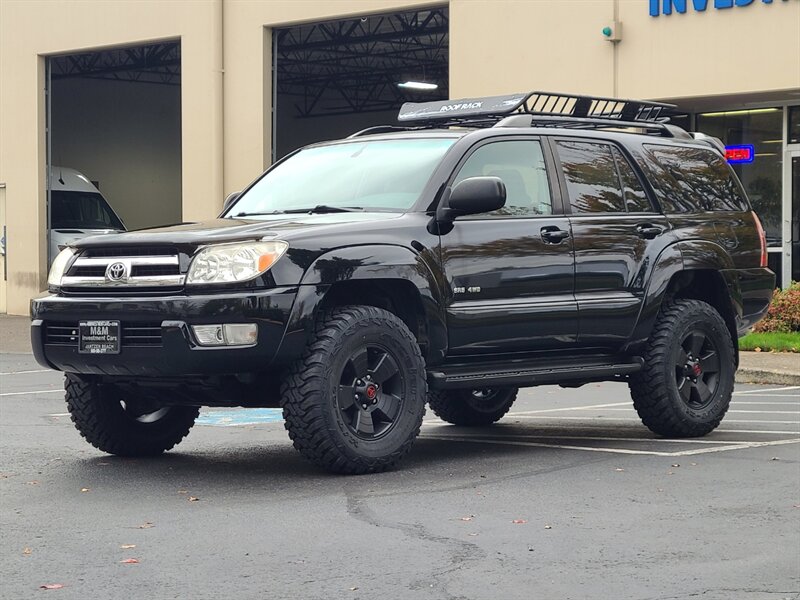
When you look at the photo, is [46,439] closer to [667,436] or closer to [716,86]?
[667,436]

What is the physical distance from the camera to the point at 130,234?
8.05 m

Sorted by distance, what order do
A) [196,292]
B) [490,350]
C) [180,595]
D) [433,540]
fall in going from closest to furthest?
[180,595] → [433,540] → [196,292] → [490,350]

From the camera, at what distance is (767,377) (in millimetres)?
14734

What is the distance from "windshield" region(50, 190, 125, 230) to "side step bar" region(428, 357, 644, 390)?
2041cm

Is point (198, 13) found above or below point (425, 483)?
above

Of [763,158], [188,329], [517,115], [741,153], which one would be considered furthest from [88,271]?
[763,158]

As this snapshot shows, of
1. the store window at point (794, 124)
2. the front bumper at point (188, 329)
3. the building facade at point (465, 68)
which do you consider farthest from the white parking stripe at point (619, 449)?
the store window at point (794, 124)

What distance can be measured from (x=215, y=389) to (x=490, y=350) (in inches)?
65.7

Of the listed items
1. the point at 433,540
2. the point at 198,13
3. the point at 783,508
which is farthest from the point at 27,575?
the point at 198,13

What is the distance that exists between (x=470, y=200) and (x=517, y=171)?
2.96 feet

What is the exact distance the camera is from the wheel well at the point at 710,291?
10.1 m

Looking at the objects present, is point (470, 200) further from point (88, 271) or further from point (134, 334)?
point (88, 271)

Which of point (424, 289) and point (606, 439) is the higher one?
point (424, 289)

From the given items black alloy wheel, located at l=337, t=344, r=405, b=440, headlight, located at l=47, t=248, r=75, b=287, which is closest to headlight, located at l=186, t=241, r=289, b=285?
black alloy wheel, located at l=337, t=344, r=405, b=440
